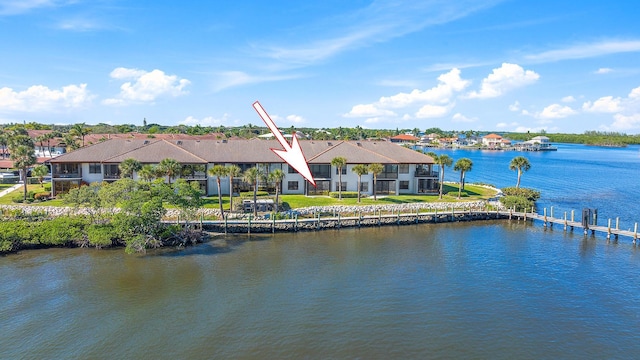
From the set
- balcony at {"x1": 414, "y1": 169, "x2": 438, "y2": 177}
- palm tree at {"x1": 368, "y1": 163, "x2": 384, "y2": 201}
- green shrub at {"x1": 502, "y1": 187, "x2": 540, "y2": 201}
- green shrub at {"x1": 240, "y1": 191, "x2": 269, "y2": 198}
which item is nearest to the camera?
green shrub at {"x1": 240, "y1": 191, "x2": 269, "y2": 198}

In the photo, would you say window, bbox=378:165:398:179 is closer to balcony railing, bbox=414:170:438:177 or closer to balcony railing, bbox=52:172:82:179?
balcony railing, bbox=414:170:438:177

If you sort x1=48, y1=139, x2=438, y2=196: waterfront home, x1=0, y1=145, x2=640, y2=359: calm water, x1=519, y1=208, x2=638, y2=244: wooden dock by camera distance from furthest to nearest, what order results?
x1=48, y1=139, x2=438, y2=196: waterfront home < x1=519, y1=208, x2=638, y2=244: wooden dock < x1=0, y1=145, x2=640, y2=359: calm water

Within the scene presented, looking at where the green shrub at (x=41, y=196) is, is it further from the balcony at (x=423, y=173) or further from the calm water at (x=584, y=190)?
the calm water at (x=584, y=190)

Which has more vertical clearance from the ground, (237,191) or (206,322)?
(237,191)

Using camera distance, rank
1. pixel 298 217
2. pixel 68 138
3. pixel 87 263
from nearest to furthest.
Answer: pixel 87 263
pixel 298 217
pixel 68 138

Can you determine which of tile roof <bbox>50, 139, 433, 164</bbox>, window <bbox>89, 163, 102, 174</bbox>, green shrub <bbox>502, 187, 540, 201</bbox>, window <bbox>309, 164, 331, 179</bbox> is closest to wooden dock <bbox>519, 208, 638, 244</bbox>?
green shrub <bbox>502, 187, 540, 201</bbox>

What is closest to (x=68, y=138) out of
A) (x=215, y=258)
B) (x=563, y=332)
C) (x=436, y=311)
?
(x=215, y=258)

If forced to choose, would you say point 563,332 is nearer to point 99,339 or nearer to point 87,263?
point 99,339

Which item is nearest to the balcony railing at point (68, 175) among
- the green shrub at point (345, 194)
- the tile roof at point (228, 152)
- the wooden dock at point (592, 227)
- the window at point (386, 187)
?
the tile roof at point (228, 152)
